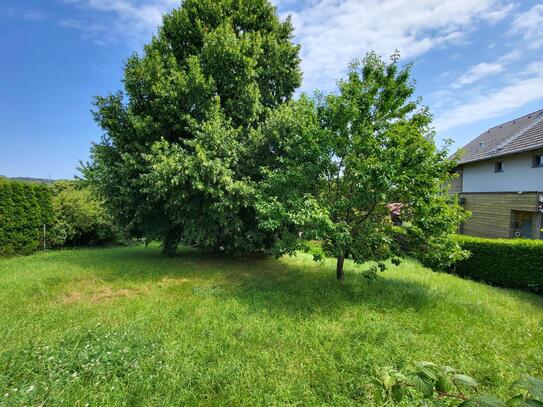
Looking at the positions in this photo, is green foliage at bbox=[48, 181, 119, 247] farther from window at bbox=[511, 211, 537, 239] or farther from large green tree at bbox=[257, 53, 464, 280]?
window at bbox=[511, 211, 537, 239]

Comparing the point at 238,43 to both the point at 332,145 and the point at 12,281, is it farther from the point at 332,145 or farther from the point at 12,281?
the point at 12,281

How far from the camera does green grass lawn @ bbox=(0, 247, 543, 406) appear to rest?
299 cm

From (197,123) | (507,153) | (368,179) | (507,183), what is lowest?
(368,179)

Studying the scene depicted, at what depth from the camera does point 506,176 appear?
13.7 metres

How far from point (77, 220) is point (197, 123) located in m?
10.4

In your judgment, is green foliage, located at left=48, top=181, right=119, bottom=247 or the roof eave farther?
green foliage, located at left=48, top=181, right=119, bottom=247

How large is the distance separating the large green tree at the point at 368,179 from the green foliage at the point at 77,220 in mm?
10661

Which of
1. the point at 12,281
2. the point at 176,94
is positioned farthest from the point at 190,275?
the point at 176,94

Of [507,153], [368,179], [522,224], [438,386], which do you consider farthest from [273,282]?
[507,153]

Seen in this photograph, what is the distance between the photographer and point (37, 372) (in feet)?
9.96

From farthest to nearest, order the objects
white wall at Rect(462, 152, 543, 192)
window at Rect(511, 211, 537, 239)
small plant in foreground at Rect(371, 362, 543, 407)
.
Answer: white wall at Rect(462, 152, 543, 192) < window at Rect(511, 211, 537, 239) < small plant in foreground at Rect(371, 362, 543, 407)

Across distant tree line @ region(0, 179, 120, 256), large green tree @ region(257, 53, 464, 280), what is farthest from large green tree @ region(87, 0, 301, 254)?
distant tree line @ region(0, 179, 120, 256)

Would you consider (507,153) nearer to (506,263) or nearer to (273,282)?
(506,263)

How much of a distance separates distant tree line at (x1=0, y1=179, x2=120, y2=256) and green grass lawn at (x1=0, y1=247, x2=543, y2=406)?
4973mm
